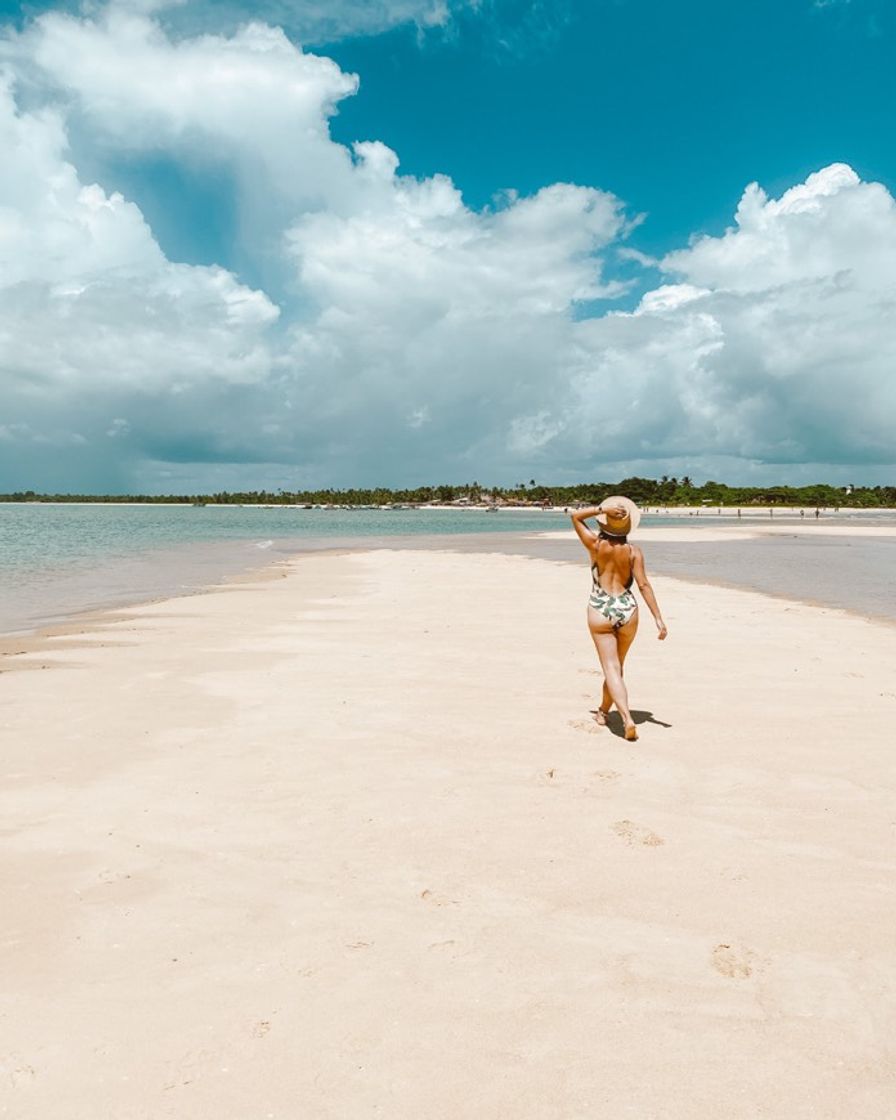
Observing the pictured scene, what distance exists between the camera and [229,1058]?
3.61 m

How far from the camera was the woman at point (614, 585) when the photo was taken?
344 inches

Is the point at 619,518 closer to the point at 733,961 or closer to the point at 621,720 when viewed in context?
the point at 621,720

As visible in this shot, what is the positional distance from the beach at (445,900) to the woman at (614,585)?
714 millimetres

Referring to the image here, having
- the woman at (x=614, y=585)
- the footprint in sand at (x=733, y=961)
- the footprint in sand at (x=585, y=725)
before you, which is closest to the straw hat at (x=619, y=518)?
the woman at (x=614, y=585)

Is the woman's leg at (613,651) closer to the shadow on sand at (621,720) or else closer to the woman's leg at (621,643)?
the woman's leg at (621,643)

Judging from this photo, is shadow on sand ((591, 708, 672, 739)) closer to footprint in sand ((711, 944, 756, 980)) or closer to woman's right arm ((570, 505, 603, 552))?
woman's right arm ((570, 505, 603, 552))

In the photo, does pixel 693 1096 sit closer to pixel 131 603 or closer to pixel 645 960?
pixel 645 960

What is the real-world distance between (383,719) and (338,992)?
523cm

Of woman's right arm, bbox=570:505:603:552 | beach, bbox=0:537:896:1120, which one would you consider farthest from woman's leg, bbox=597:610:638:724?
woman's right arm, bbox=570:505:603:552

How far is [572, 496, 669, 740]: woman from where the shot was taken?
8.73 metres

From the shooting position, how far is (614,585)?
9.02m

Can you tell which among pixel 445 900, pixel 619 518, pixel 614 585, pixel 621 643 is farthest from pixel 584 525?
pixel 445 900

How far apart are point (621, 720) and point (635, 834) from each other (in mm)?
3352

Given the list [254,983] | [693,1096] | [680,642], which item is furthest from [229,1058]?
[680,642]
